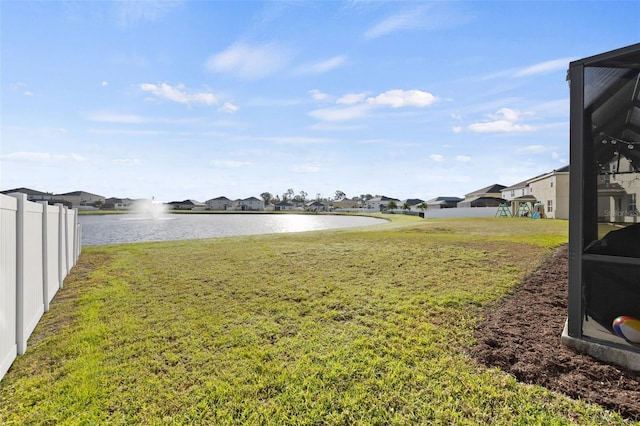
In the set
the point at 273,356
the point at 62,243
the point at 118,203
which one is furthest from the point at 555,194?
the point at 118,203

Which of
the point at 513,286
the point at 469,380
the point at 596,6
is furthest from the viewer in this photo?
the point at 596,6

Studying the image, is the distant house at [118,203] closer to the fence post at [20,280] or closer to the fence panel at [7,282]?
the fence post at [20,280]

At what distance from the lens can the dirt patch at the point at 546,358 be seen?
8.10 ft

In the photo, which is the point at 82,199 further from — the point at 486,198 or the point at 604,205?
the point at 604,205

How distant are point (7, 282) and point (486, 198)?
2059 inches

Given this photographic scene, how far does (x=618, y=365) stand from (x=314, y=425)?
2.76 metres

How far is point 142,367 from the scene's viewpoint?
2986 mm

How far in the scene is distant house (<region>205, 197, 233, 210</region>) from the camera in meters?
106

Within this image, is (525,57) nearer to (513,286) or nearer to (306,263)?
(513,286)

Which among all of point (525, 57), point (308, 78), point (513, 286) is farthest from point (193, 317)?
point (308, 78)

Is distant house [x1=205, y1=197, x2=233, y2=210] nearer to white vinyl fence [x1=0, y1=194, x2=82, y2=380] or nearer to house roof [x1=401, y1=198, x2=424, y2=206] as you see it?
house roof [x1=401, y1=198, x2=424, y2=206]

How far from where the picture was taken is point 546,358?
3.00 meters

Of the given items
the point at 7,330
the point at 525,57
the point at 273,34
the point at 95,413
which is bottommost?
the point at 95,413

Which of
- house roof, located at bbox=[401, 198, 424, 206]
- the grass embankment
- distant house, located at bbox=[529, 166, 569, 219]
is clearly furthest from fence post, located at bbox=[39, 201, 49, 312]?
house roof, located at bbox=[401, 198, 424, 206]
